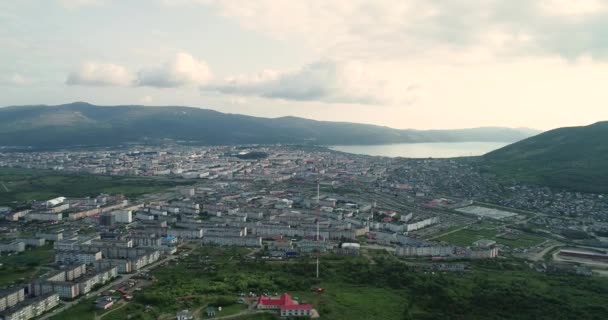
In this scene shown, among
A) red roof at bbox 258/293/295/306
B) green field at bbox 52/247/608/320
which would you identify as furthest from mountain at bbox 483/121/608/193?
red roof at bbox 258/293/295/306

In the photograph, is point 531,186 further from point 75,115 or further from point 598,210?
point 75,115

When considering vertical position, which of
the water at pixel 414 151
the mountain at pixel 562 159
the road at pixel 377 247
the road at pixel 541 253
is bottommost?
the road at pixel 541 253

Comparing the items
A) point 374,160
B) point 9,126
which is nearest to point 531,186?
point 374,160

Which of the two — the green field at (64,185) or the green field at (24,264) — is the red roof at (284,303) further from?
the green field at (64,185)

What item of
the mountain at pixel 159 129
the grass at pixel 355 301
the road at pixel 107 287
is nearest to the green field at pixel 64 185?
the road at pixel 107 287

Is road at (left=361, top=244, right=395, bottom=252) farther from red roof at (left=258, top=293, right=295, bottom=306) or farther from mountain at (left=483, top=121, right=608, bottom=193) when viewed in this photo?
mountain at (left=483, top=121, right=608, bottom=193)

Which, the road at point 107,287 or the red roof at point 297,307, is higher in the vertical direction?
the red roof at point 297,307
